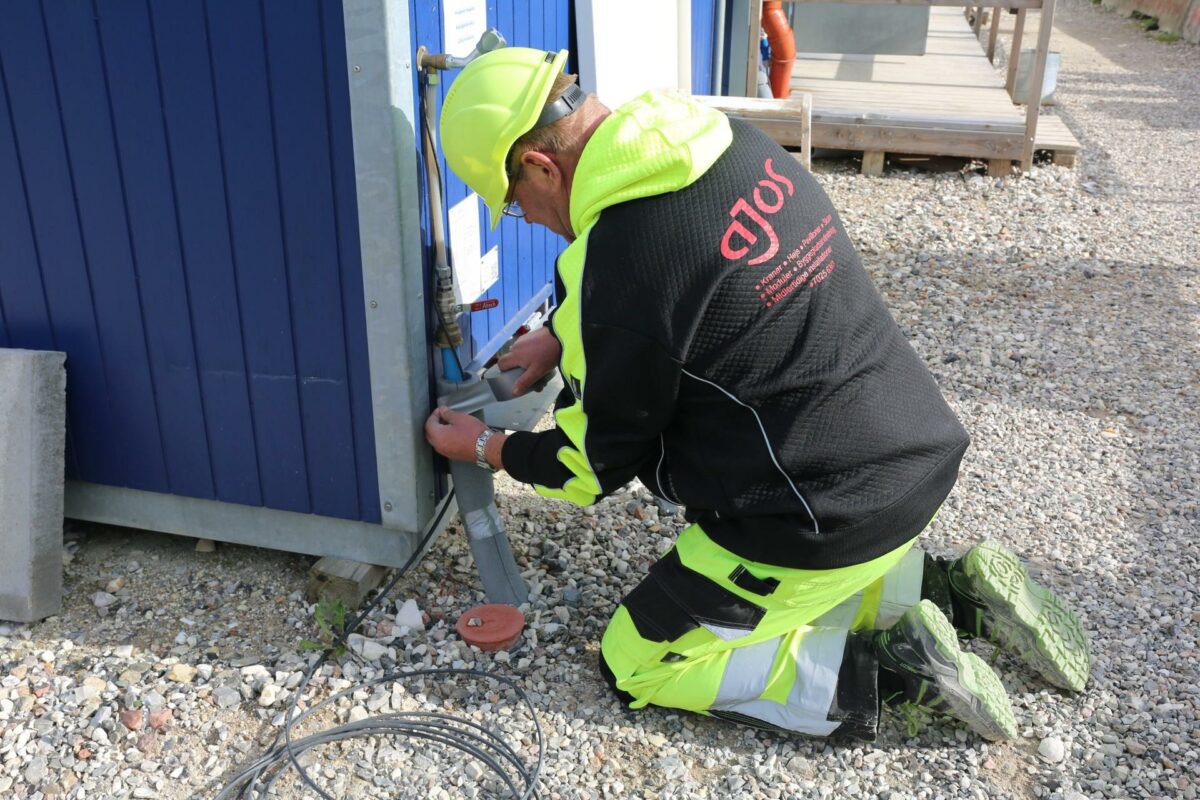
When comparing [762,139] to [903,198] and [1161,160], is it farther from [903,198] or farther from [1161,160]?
[1161,160]

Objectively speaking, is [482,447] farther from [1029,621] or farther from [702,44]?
[702,44]

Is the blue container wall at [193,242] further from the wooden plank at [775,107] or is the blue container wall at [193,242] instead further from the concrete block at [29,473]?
the wooden plank at [775,107]

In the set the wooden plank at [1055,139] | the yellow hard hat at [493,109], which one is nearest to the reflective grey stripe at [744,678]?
the yellow hard hat at [493,109]

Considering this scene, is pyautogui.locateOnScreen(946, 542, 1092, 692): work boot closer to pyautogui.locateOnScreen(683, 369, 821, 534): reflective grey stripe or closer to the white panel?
pyautogui.locateOnScreen(683, 369, 821, 534): reflective grey stripe

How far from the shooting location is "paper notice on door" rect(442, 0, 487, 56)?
2.80 m

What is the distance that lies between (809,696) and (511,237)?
1.84 m

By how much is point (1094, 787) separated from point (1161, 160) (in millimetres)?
7044

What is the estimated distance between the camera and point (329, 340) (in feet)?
9.41

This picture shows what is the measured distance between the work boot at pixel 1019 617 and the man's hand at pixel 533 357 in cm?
127

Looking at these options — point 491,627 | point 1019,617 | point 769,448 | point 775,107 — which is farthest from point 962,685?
point 775,107

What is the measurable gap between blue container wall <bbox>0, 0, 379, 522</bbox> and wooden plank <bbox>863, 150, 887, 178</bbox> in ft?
17.9

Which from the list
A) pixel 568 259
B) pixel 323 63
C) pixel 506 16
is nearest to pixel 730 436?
pixel 568 259

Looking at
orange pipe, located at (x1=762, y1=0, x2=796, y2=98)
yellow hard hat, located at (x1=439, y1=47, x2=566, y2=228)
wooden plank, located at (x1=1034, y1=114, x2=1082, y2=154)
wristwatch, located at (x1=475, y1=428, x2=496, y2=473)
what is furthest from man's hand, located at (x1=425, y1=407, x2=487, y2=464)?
orange pipe, located at (x1=762, y1=0, x2=796, y2=98)

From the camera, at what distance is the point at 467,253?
3.15 m
